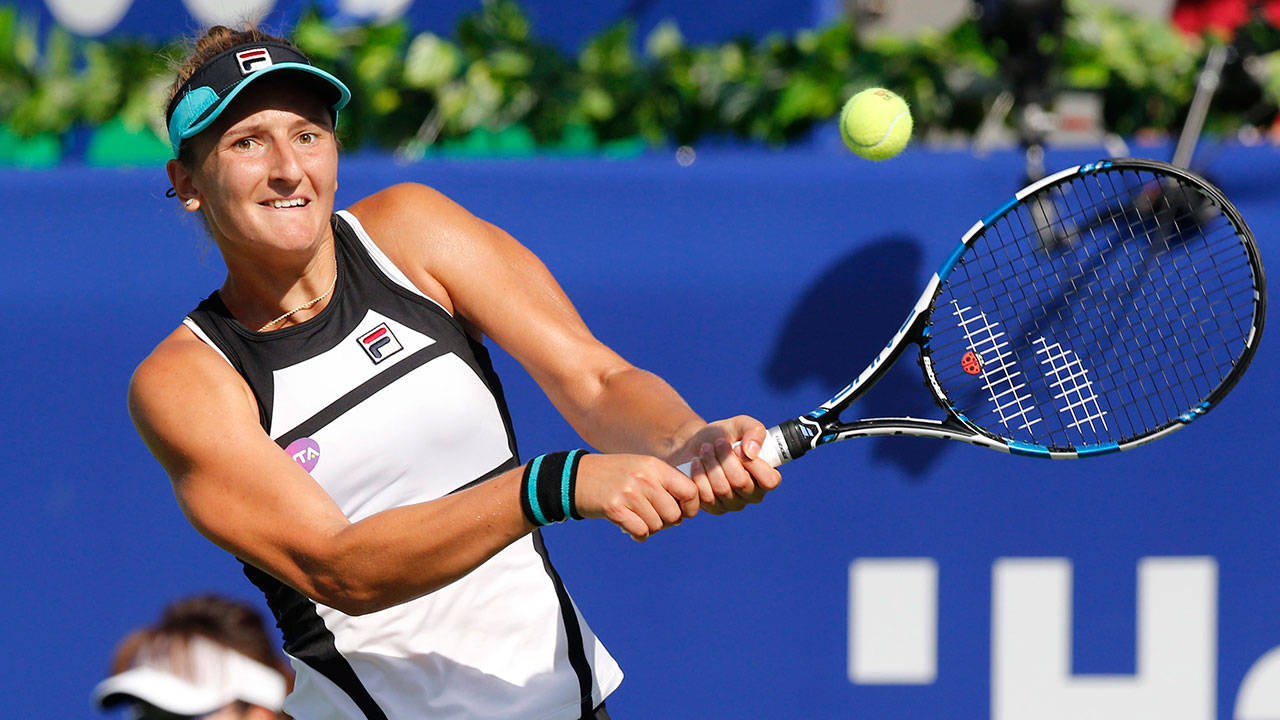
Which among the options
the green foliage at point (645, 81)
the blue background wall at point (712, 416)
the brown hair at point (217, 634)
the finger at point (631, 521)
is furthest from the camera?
the green foliage at point (645, 81)

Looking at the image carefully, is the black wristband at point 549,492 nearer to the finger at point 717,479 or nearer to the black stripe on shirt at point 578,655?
the finger at point 717,479

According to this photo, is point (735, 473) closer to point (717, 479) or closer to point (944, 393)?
point (717, 479)

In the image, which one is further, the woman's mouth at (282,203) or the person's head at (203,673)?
the person's head at (203,673)

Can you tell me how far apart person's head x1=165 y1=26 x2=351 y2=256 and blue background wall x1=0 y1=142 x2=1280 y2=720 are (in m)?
1.29

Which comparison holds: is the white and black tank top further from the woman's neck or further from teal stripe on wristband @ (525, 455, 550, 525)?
teal stripe on wristband @ (525, 455, 550, 525)

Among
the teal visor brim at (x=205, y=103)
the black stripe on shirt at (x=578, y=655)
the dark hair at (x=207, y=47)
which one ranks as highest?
the dark hair at (x=207, y=47)

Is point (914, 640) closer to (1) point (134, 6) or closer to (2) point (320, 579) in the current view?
(2) point (320, 579)

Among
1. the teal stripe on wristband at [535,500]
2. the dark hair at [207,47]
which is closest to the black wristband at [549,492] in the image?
the teal stripe on wristband at [535,500]

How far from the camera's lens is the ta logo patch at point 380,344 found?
2.17 metres

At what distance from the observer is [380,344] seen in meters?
2.18

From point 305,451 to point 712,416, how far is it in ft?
4.81

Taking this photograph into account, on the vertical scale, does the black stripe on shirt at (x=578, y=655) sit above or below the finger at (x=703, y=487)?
below

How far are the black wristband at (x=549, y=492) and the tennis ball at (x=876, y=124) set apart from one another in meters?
0.99

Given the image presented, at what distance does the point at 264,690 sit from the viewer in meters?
2.58
